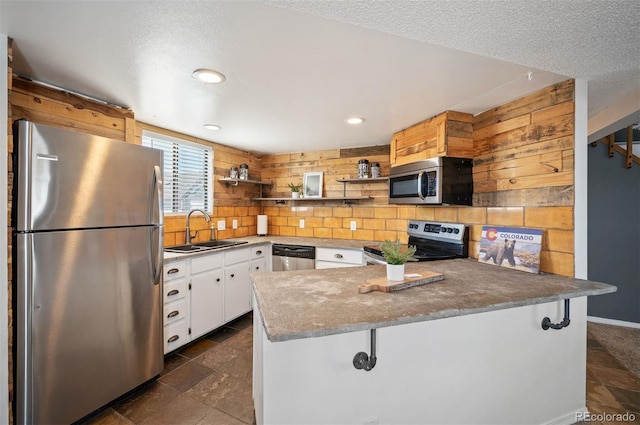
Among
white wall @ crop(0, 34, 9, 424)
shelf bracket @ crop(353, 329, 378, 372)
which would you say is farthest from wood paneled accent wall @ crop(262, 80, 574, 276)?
white wall @ crop(0, 34, 9, 424)

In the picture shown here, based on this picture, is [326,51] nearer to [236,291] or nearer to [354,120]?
[354,120]

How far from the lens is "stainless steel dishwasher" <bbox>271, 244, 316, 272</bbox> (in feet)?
11.3

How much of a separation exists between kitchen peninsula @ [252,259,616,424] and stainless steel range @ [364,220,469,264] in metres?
0.67

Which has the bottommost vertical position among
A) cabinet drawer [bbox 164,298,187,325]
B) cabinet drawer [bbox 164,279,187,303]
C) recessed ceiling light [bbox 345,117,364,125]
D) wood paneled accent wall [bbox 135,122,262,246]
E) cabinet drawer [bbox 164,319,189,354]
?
cabinet drawer [bbox 164,319,189,354]

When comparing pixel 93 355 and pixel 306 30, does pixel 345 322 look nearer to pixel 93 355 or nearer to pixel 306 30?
pixel 306 30

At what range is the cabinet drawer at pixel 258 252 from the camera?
349 centimetres

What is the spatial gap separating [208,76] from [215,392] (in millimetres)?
2222

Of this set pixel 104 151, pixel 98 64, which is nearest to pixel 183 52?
pixel 98 64

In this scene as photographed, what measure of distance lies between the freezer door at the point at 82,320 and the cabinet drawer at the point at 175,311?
12.0 inches

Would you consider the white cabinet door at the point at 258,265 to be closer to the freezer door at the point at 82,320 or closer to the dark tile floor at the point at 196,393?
the dark tile floor at the point at 196,393

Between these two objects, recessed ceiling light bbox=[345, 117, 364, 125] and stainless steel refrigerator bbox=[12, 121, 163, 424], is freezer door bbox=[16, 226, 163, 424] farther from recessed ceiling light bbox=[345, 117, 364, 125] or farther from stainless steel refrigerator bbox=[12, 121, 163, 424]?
recessed ceiling light bbox=[345, 117, 364, 125]

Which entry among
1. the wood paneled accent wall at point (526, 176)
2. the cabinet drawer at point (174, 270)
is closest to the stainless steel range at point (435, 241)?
the wood paneled accent wall at point (526, 176)

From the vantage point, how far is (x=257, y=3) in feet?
3.77

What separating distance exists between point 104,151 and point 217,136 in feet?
Answer: 5.44
